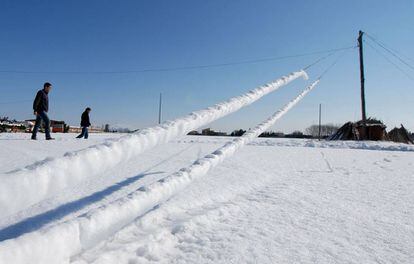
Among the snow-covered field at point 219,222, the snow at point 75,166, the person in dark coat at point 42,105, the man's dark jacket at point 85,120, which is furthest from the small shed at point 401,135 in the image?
the snow at point 75,166

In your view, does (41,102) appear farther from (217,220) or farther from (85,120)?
(217,220)

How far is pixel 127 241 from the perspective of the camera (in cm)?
156

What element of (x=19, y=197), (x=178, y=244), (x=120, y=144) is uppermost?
(x=120, y=144)

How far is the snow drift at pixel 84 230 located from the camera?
883 millimetres

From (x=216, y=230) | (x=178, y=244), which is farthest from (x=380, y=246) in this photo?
(x=178, y=244)

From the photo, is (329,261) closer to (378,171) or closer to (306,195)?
(306,195)

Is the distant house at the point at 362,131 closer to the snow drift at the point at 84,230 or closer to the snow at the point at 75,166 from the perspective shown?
the snow at the point at 75,166

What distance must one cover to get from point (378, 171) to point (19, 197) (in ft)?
12.9

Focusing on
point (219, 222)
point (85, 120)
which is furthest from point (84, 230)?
point (85, 120)

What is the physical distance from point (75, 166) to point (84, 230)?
222mm

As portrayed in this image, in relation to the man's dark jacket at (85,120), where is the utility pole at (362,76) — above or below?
above

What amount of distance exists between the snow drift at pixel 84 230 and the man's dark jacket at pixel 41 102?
7.38m

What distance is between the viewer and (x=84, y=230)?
42.4 inches

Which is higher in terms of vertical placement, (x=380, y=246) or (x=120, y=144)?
(x=120, y=144)
